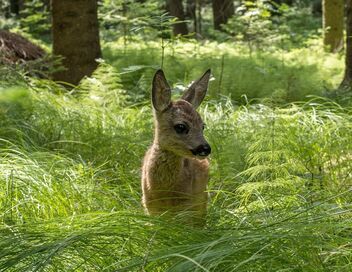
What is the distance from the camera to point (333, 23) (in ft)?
47.3

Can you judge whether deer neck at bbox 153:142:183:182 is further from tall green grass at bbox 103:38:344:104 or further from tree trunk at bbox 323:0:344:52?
tree trunk at bbox 323:0:344:52

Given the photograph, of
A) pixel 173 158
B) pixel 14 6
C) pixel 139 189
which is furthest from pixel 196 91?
pixel 14 6

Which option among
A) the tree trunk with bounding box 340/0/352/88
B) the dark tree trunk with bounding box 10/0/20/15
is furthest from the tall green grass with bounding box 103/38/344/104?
the dark tree trunk with bounding box 10/0/20/15

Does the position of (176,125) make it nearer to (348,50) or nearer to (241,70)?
(348,50)

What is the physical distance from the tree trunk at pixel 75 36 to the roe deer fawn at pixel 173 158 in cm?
474

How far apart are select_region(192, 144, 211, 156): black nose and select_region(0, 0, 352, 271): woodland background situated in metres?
0.28

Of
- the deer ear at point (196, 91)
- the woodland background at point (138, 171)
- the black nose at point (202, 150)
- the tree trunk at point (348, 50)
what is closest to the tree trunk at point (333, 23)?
the woodland background at point (138, 171)

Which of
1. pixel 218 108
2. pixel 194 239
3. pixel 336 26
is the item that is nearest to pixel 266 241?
pixel 194 239

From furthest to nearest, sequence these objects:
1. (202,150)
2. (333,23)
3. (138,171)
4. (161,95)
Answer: (333,23)
(138,171)
(161,95)
(202,150)

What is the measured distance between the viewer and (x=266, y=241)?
277 cm

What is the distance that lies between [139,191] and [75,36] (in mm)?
4639

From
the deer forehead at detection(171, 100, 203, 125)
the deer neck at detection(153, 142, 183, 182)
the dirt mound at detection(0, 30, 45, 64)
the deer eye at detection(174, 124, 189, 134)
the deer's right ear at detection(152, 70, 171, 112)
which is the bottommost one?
the dirt mound at detection(0, 30, 45, 64)

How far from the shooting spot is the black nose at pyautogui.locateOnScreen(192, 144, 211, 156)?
415cm

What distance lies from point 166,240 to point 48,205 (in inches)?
43.6
